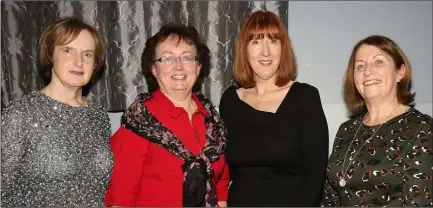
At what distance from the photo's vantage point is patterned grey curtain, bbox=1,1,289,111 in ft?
8.41

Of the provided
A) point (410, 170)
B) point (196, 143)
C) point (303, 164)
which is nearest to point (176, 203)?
point (196, 143)

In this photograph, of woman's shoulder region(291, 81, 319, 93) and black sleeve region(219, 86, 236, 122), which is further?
black sleeve region(219, 86, 236, 122)

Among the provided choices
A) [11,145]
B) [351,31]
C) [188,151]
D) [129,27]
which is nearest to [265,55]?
[188,151]

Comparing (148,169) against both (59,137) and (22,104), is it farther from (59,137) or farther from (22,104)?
(22,104)

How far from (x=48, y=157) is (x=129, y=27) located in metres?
1.08

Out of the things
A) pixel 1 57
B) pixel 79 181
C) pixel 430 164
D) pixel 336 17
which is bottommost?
pixel 79 181

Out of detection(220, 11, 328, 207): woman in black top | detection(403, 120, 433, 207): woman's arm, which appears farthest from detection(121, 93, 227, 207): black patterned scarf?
detection(403, 120, 433, 207): woman's arm

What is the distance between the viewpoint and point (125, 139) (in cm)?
194

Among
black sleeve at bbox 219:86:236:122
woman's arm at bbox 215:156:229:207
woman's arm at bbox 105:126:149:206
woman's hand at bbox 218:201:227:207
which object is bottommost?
woman's hand at bbox 218:201:227:207

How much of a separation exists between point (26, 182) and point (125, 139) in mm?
479

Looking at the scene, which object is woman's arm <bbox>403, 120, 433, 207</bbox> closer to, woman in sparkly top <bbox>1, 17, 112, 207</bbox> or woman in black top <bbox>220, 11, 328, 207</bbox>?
woman in black top <bbox>220, 11, 328, 207</bbox>

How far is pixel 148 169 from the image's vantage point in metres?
1.92

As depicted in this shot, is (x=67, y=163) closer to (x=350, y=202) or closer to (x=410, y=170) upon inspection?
(x=350, y=202)

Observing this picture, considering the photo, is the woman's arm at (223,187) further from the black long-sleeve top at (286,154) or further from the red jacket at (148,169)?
the red jacket at (148,169)
